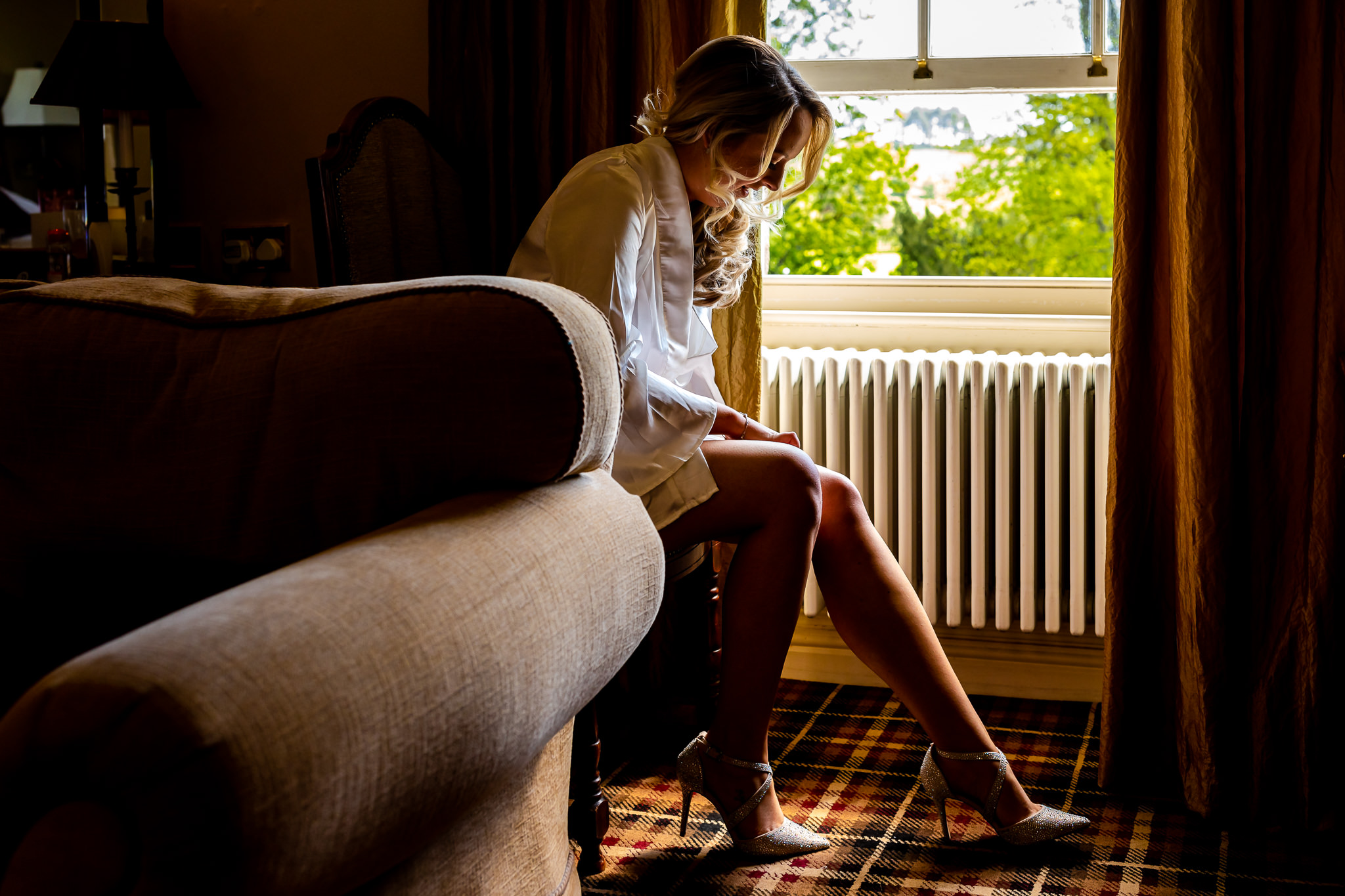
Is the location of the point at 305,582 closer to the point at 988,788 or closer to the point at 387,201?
the point at 988,788

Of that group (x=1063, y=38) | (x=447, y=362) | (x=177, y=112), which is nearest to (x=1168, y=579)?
(x=1063, y=38)

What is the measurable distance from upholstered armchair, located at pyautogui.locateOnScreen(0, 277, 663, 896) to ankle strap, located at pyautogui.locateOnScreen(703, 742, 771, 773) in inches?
25.2

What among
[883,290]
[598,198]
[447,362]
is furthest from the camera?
[883,290]

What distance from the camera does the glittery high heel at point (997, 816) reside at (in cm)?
155

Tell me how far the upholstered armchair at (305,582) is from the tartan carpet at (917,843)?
0.69 metres

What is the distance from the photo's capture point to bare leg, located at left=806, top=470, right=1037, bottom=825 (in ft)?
5.15

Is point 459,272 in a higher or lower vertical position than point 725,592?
higher

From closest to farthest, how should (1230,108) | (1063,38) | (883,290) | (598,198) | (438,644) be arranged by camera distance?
(438,644), (598,198), (1230,108), (1063,38), (883,290)

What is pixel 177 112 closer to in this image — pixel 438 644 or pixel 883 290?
pixel 883 290

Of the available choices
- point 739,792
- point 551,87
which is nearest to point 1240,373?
Answer: point 739,792

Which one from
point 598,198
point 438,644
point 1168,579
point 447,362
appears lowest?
point 1168,579

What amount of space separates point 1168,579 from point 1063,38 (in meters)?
1.04

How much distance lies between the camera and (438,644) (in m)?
0.57

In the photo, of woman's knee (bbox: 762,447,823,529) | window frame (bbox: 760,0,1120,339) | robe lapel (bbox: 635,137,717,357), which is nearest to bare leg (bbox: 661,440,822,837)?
woman's knee (bbox: 762,447,823,529)
